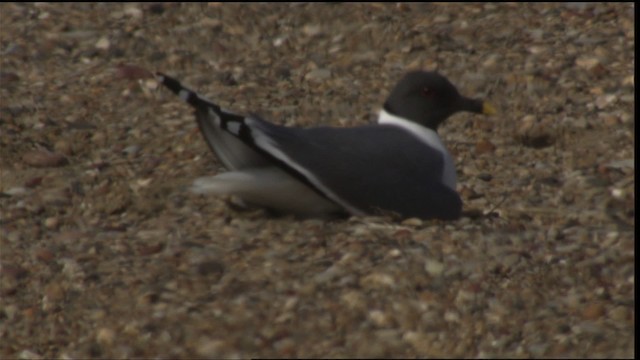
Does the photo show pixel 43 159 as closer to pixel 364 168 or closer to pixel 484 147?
pixel 364 168

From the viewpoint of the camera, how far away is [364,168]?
5.27 meters

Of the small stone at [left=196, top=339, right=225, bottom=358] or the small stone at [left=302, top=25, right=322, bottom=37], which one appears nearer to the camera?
the small stone at [left=196, top=339, right=225, bottom=358]

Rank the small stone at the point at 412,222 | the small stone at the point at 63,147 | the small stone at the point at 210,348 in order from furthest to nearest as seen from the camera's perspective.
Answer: the small stone at the point at 63,147 < the small stone at the point at 412,222 < the small stone at the point at 210,348

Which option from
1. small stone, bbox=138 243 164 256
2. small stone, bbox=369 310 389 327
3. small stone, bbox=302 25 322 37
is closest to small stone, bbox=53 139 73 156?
small stone, bbox=138 243 164 256

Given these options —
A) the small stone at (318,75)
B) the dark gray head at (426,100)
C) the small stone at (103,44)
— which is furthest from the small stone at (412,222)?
the small stone at (103,44)

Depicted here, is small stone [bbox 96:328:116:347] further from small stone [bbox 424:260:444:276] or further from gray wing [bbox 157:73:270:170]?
small stone [bbox 424:260:444:276]

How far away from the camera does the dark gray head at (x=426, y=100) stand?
19.2 feet

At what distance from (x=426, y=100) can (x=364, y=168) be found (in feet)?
2.32

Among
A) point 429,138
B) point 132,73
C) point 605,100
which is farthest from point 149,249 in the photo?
point 605,100

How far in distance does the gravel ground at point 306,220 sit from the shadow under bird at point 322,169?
75 mm

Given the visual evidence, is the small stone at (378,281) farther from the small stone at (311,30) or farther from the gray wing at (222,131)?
the small stone at (311,30)

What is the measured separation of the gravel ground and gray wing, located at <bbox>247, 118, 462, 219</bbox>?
0.25 feet

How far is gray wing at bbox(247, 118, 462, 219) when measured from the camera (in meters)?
5.15

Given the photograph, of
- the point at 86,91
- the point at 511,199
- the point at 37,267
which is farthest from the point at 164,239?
the point at 86,91
